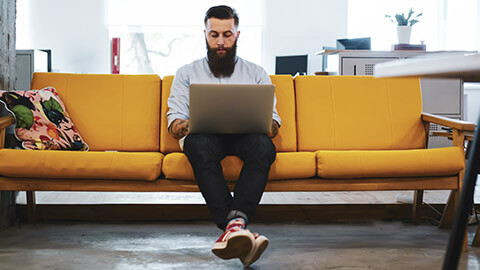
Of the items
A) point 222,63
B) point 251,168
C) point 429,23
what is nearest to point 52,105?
point 222,63

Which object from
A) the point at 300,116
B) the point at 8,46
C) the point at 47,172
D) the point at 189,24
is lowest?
the point at 47,172

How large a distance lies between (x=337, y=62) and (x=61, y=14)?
428 cm

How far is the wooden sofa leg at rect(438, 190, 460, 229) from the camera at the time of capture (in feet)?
7.69

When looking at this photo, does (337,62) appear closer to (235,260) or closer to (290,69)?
(290,69)

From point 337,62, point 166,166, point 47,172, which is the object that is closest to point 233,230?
point 166,166

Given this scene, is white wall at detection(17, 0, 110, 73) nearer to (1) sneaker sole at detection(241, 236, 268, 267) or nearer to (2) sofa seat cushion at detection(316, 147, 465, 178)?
(2) sofa seat cushion at detection(316, 147, 465, 178)

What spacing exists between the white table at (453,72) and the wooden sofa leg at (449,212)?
1.51 m

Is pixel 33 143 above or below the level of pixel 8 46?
below

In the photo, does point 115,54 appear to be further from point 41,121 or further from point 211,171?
point 211,171

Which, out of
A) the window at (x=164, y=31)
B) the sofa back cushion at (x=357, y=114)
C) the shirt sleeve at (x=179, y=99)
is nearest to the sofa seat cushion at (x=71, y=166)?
the shirt sleeve at (x=179, y=99)

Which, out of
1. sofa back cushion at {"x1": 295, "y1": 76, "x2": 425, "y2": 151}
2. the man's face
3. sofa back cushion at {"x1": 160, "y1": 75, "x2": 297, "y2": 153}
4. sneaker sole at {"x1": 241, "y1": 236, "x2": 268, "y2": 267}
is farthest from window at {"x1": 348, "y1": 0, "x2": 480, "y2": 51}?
sneaker sole at {"x1": 241, "y1": 236, "x2": 268, "y2": 267}

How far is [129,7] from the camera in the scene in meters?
6.88

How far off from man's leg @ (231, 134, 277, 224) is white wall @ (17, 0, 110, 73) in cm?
516

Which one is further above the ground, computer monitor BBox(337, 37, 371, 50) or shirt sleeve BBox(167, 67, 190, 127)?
computer monitor BBox(337, 37, 371, 50)
